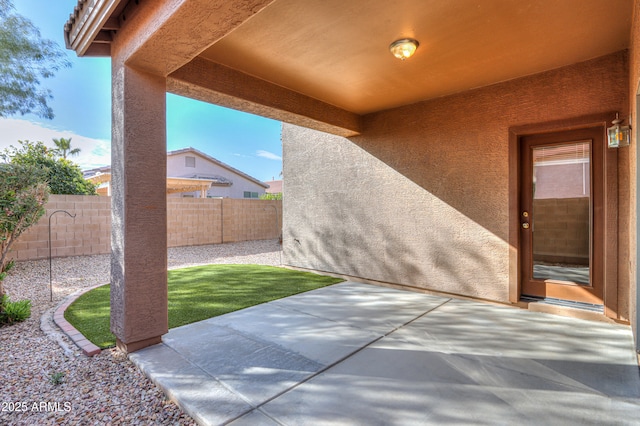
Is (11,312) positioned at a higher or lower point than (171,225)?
lower

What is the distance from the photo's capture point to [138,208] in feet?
10.1

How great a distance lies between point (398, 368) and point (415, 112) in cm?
416

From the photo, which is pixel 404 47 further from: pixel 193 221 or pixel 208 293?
pixel 193 221

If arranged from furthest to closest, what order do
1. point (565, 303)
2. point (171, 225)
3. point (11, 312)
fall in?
1. point (171, 225)
2. point (565, 303)
3. point (11, 312)

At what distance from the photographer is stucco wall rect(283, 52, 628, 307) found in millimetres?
4113

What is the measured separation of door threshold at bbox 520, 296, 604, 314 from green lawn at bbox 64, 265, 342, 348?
3.21 metres

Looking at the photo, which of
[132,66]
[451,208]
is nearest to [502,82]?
[451,208]

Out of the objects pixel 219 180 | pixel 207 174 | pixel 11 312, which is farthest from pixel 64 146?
pixel 11 312

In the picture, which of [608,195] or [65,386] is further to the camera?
[608,195]

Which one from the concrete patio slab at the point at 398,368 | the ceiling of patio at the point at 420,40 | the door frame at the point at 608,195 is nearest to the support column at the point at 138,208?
the concrete patio slab at the point at 398,368

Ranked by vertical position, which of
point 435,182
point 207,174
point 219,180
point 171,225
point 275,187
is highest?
point 275,187

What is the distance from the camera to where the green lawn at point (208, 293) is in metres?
3.95

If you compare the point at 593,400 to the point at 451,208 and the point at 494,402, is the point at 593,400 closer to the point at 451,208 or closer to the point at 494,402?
the point at 494,402

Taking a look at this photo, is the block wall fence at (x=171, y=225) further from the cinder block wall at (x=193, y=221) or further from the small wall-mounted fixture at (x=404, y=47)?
the small wall-mounted fixture at (x=404, y=47)
